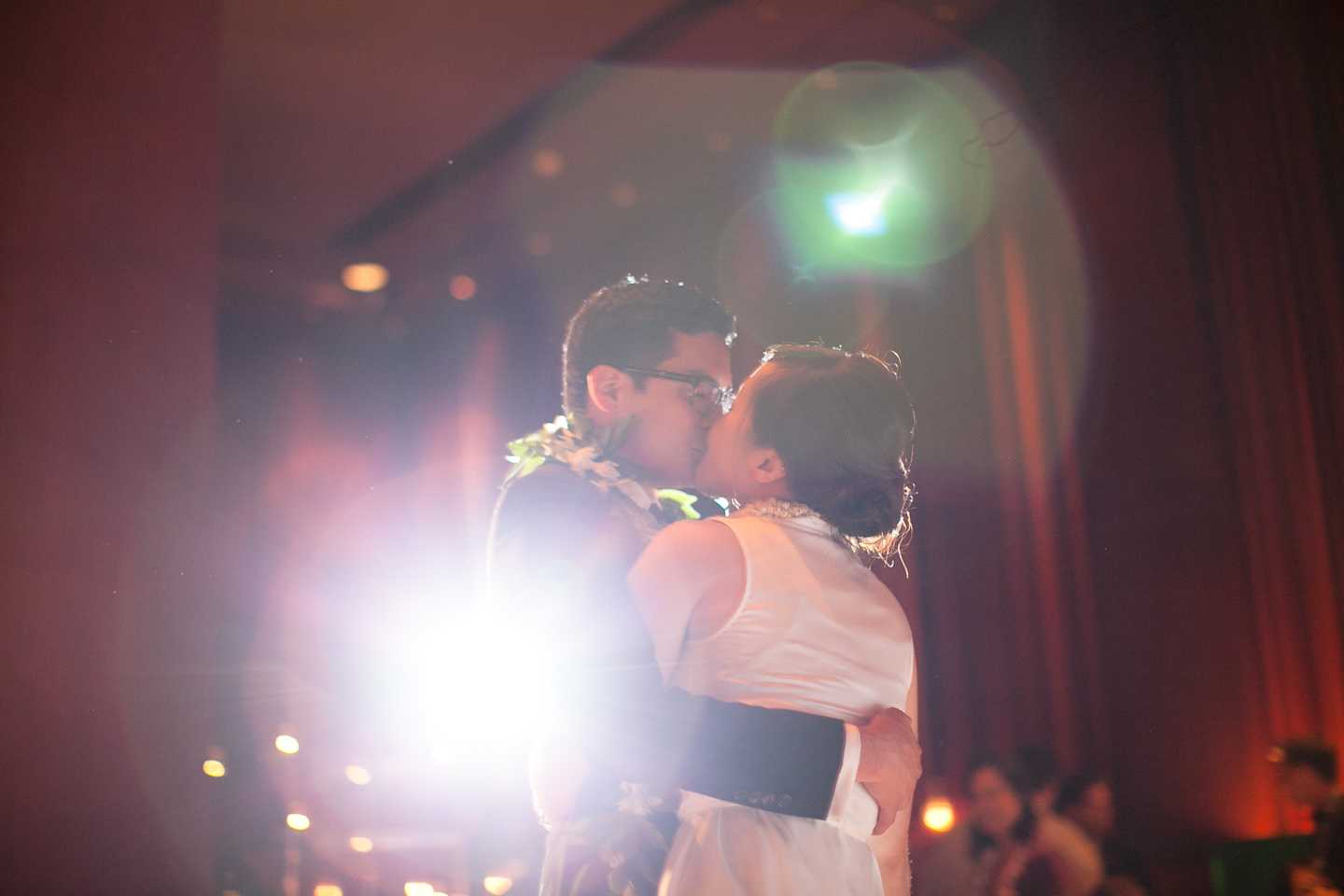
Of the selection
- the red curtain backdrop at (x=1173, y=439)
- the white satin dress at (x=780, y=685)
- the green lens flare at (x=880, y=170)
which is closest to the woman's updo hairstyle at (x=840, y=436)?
the white satin dress at (x=780, y=685)

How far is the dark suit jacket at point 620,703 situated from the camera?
125 cm

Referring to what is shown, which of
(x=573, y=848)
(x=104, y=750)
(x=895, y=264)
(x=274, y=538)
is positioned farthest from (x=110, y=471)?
(x=274, y=538)

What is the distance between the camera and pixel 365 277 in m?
6.45

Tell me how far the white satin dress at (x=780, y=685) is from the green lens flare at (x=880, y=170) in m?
3.25

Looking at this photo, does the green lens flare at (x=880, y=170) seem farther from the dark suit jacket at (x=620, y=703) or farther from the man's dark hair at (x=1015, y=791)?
the dark suit jacket at (x=620, y=703)

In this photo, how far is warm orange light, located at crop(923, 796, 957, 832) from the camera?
418cm

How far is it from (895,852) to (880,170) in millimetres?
3532

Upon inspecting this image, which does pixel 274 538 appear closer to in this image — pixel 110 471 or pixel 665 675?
pixel 110 471

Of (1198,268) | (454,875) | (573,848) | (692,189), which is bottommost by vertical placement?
(454,875)

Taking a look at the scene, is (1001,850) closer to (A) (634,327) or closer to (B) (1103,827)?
(B) (1103,827)

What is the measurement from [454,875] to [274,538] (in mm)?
2754

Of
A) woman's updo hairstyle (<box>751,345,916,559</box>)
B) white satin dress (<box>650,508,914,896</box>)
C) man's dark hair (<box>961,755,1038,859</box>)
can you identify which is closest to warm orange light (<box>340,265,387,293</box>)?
man's dark hair (<box>961,755,1038,859</box>)

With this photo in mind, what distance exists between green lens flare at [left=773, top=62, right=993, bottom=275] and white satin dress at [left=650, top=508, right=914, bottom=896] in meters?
3.25

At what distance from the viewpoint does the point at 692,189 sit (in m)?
5.17
